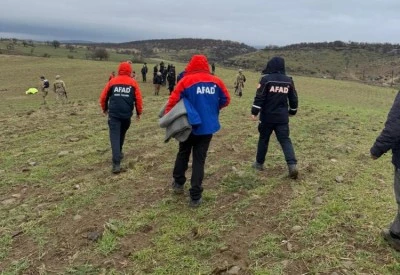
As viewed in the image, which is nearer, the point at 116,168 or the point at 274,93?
the point at 274,93

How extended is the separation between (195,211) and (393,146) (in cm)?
268

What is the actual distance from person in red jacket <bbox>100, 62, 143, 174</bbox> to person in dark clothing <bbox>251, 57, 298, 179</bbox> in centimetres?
232

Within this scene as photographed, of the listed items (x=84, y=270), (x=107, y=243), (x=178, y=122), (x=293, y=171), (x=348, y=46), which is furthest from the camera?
(x=348, y=46)

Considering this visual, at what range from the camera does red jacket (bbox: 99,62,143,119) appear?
25.1 ft

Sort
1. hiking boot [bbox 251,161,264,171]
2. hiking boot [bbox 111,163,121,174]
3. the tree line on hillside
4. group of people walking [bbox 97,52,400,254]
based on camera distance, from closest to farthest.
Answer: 1. group of people walking [bbox 97,52,400,254]
2. hiking boot [bbox 111,163,121,174]
3. hiking boot [bbox 251,161,264,171]
4. the tree line on hillside

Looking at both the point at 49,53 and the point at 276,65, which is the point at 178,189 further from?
the point at 49,53

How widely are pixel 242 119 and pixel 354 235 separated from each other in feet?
28.8

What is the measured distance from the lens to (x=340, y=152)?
9211 millimetres

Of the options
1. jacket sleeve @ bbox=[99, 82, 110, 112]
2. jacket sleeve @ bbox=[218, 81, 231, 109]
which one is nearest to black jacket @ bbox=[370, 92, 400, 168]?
jacket sleeve @ bbox=[218, 81, 231, 109]

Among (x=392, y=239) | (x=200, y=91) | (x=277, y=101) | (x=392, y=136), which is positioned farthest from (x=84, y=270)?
(x=277, y=101)

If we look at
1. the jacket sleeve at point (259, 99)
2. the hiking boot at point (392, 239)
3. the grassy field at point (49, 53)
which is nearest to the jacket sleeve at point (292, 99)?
the jacket sleeve at point (259, 99)

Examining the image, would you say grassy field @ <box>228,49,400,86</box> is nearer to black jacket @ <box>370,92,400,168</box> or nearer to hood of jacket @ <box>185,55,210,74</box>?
hood of jacket @ <box>185,55,210,74</box>

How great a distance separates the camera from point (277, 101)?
6926mm

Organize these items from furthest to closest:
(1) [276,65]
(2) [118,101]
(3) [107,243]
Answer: (2) [118,101], (1) [276,65], (3) [107,243]
